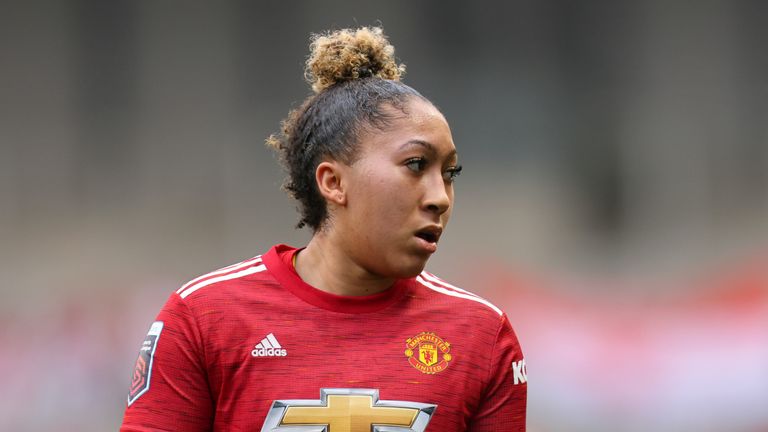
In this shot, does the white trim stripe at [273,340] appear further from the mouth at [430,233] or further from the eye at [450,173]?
the eye at [450,173]

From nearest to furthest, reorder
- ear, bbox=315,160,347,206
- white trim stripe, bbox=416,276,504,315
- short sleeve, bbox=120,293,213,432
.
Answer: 1. short sleeve, bbox=120,293,213,432
2. ear, bbox=315,160,347,206
3. white trim stripe, bbox=416,276,504,315

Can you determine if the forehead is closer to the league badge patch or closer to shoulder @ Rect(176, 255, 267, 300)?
shoulder @ Rect(176, 255, 267, 300)

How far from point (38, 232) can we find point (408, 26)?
203cm

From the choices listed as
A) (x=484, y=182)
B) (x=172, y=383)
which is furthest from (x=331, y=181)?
(x=484, y=182)

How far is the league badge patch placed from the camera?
1985 mm

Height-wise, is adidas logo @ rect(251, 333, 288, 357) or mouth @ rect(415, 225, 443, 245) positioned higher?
mouth @ rect(415, 225, 443, 245)

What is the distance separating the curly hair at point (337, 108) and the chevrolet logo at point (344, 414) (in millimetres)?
418

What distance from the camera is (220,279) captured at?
2.10 metres

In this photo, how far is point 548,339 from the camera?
463cm

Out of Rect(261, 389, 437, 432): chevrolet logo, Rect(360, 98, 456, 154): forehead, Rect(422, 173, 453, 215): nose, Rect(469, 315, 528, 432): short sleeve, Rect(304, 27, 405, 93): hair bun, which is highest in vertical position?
Rect(304, 27, 405, 93): hair bun

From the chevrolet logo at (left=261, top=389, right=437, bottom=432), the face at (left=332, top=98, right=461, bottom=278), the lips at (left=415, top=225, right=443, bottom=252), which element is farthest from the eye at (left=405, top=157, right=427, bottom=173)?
the chevrolet logo at (left=261, top=389, right=437, bottom=432)

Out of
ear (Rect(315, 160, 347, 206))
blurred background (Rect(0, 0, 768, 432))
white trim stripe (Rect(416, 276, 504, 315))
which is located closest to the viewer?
ear (Rect(315, 160, 347, 206))

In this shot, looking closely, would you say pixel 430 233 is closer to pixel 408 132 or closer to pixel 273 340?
pixel 408 132

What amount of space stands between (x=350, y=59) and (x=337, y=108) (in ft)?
0.48
